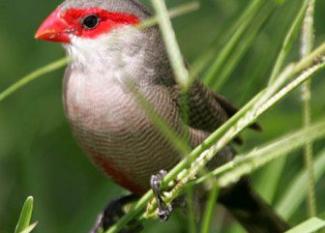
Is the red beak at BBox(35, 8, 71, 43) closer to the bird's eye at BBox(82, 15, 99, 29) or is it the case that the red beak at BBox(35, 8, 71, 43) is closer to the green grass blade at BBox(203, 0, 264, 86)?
the bird's eye at BBox(82, 15, 99, 29)

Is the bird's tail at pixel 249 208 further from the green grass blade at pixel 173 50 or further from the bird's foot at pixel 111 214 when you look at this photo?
the green grass blade at pixel 173 50

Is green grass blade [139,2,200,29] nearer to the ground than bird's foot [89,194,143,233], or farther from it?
farther from it

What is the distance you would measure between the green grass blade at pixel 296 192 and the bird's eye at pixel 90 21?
0.92 meters

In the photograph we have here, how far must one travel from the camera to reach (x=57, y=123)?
436cm

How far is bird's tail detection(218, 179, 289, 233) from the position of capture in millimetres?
3807

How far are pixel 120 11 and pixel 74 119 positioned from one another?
391 millimetres

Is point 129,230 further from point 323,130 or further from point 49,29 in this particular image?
point 323,130

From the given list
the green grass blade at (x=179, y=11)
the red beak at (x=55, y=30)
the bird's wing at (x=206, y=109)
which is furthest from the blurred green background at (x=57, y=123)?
the green grass blade at (x=179, y=11)

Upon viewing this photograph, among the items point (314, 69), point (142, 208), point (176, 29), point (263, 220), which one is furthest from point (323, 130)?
point (176, 29)

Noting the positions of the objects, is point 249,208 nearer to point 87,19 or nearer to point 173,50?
point 87,19

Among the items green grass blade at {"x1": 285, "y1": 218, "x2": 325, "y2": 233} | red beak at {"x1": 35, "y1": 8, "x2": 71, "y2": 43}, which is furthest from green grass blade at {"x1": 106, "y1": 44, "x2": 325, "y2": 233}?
red beak at {"x1": 35, "y1": 8, "x2": 71, "y2": 43}

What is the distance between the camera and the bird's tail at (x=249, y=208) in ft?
12.5

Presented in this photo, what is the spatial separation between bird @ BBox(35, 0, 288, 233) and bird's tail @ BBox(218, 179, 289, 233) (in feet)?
1.65

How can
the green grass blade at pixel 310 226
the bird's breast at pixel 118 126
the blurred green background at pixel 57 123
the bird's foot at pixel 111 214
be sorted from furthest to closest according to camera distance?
the blurred green background at pixel 57 123 → the bird's foot at pixel 111 214 → the bird's breast at pixel 118 126 → the green grass blade at pixel 310 226
